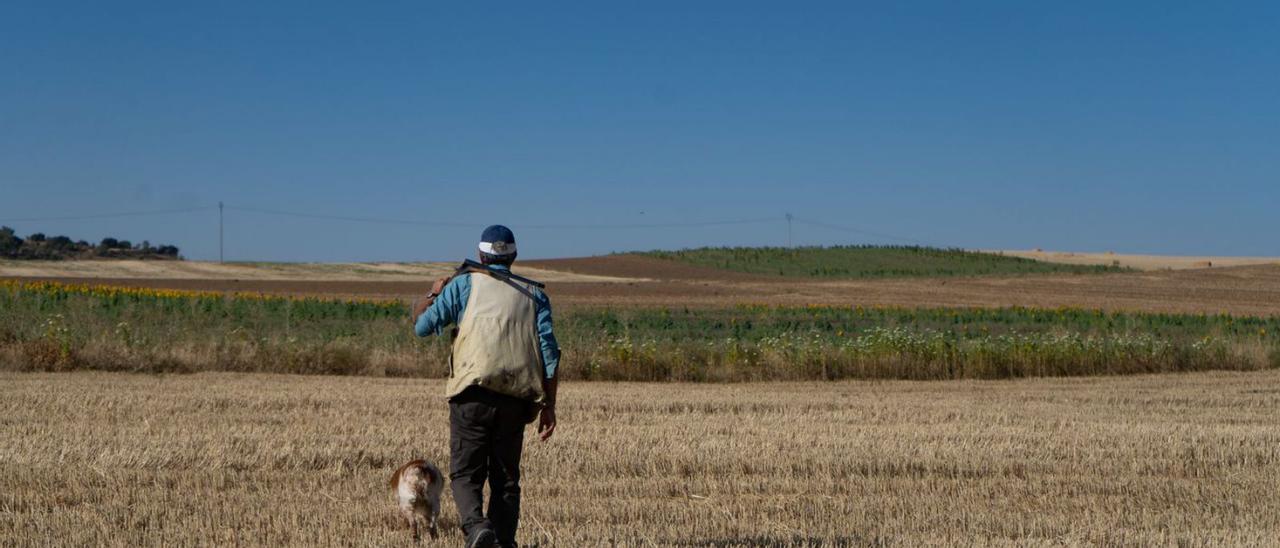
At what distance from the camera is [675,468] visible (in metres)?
10.2

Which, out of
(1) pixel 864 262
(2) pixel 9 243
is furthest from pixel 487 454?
(1) pixel 864 262

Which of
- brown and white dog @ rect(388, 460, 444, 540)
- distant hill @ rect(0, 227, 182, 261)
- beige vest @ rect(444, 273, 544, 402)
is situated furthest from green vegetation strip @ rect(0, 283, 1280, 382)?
distant hill @ rect(0, 227, 182, 261)

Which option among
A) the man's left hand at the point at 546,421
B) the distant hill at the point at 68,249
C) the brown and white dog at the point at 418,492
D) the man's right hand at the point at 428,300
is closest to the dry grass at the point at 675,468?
the brown and white dog at the point at 418,492

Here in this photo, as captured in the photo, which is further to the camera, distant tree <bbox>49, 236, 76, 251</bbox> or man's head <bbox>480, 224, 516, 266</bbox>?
distant tree <bbox>49, 236, 76, 251</bbox>

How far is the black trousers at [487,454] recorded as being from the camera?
245 inches

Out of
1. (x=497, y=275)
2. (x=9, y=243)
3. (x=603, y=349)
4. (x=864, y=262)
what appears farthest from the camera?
(x=864, y=262)

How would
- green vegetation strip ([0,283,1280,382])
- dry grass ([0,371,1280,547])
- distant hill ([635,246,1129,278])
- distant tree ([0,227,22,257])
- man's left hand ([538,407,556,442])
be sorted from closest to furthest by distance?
1. man's left hand ([538,407,556,442])
2. dry grass ([0,371,1280,547])
3. green vegetation strip ([0,283,1280,382])
4. distant tree ([0,227,22,257])
5. distant hill ([635,246,1129,278])

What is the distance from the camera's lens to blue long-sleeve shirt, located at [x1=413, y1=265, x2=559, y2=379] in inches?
247

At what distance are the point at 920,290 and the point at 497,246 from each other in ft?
137

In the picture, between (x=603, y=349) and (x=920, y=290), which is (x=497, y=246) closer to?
(x=603, y=349)

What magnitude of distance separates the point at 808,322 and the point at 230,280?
2542 cm

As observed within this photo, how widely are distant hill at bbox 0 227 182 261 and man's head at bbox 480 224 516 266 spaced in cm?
5288

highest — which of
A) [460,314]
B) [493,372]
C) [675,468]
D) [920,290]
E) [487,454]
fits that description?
[460,314]

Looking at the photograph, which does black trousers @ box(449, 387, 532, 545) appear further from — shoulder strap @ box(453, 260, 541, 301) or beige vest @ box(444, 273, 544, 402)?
shoulder strap @ box(453, 260, 541, 301)
